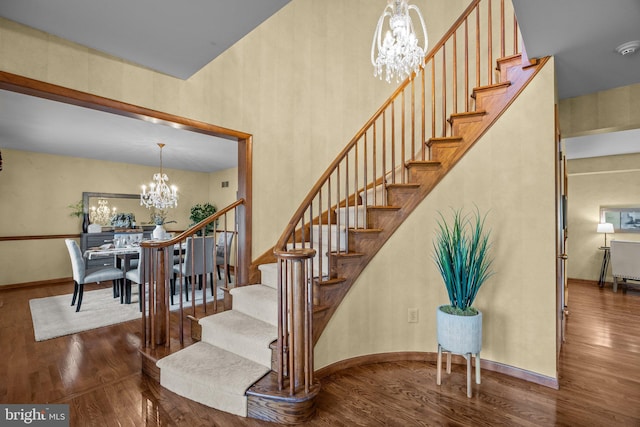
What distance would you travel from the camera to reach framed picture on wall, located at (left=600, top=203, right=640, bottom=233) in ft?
18.4

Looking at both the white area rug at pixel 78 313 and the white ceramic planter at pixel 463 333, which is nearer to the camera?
the white ceramic planter at pixel 463 333

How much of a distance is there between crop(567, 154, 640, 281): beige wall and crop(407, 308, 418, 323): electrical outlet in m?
5.47

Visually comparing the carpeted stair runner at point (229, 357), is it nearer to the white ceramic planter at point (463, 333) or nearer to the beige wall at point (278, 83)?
the beige wall at point (278, 83)

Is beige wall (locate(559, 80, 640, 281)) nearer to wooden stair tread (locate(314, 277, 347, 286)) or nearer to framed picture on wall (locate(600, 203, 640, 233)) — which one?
framed picture on wall (locate(600, 203, 640, 233))

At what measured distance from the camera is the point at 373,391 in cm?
226

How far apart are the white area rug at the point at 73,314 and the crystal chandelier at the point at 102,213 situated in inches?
80.2

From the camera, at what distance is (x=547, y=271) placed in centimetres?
234

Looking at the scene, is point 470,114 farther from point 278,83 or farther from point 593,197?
point 593,197

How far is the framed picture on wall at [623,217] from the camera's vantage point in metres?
5.62

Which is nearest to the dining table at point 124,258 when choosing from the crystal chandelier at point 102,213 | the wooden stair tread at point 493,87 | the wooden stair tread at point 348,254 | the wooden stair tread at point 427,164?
the crystal chandelier at point 102,213

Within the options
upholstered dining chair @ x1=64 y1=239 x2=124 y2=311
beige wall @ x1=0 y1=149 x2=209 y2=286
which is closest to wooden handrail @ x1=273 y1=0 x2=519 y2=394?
upholstered dining chair @ x1=64 y1=239 x2=124 y2=311

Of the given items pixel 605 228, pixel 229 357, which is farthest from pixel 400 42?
pixel 605 228

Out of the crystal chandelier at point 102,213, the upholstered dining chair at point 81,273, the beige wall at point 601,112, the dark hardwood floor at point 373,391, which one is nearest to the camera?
the dark hardwood floor at point 373,391

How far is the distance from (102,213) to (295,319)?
649 centimetres
